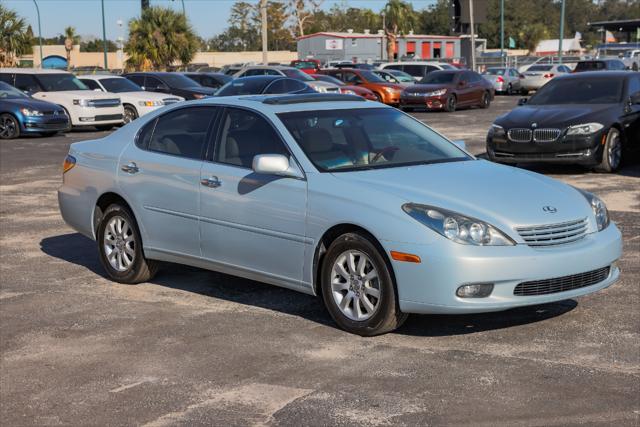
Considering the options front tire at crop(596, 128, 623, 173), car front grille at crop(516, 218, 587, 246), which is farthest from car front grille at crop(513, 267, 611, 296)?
front tire at crop(596, 128, 623, 173)

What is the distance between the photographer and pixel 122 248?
324 inches

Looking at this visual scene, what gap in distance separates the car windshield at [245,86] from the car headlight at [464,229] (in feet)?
55.0

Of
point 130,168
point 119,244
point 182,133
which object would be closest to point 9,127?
point 119,244

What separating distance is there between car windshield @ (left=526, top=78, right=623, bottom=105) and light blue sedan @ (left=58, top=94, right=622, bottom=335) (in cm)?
849

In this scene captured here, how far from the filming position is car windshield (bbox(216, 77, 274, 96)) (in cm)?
2302

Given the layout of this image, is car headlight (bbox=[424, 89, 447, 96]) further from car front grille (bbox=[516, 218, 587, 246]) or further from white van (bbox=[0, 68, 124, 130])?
car front grille (bbox=[516, 218, 587, 246])

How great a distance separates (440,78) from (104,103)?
44.5 ft

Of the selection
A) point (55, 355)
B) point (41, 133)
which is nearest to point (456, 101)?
point (41, 133)

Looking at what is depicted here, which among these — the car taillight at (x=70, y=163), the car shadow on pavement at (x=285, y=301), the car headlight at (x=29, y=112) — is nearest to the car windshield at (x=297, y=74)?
the car headlight at (x=29, y=112)

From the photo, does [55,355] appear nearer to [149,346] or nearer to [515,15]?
[149,346]

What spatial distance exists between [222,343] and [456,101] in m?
28.5

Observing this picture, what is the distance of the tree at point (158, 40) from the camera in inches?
1893

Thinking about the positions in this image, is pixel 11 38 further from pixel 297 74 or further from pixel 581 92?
pixel 581 92

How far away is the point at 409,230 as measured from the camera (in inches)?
241
